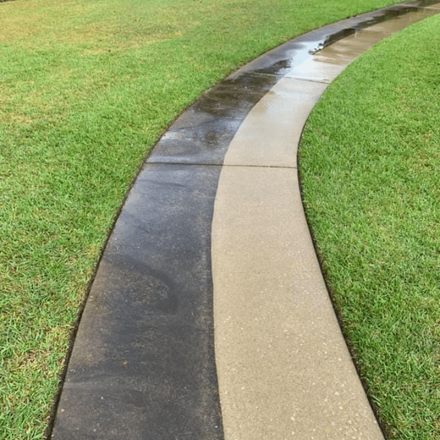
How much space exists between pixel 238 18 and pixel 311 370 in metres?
11.3

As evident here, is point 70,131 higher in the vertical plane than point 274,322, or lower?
higher

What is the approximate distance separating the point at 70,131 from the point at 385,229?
145 inches

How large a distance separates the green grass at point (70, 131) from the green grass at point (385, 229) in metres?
1.70

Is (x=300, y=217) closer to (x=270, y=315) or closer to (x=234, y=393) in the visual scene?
(x=270, y=315)

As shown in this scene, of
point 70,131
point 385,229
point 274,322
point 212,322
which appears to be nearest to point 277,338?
point 274,322

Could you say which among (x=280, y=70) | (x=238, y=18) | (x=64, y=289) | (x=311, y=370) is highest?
(x=238, y=18)

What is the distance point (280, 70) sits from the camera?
722 centimetres

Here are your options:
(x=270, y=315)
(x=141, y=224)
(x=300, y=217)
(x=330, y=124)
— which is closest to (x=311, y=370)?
(x=270, y=315)

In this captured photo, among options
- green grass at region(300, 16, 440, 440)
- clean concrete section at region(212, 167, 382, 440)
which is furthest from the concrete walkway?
green grass at region(300, 16, 440, 440)

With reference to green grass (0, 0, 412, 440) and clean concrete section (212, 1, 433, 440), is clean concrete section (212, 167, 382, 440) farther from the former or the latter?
green grass (0, 0, 412, 440)

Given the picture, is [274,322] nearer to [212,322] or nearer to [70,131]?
[212,322]

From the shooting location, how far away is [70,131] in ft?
16.0

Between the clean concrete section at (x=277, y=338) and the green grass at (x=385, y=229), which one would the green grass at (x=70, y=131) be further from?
the green grass at (x=385, y=229)

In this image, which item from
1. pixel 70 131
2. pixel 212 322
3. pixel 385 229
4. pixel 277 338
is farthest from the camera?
pixel 70 131
